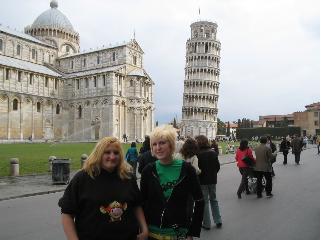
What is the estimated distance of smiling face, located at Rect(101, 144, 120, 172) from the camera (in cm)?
321

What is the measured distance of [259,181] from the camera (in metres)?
11.1

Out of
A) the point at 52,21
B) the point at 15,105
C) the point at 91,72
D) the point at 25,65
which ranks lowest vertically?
the point at 15,105

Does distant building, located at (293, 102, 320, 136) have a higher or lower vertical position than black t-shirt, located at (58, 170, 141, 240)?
higher

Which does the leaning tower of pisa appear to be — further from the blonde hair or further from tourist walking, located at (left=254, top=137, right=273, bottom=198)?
the blonde hair

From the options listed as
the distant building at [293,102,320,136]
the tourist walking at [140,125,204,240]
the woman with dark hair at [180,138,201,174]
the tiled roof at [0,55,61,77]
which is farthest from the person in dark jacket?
the distant building at [293,102,320,136]

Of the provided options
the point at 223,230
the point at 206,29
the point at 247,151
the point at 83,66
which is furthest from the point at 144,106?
the point at 223,230

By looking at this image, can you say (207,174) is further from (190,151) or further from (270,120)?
(270,120)

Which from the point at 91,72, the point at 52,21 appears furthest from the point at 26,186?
the point at 52,21

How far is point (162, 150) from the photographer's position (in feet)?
11.4

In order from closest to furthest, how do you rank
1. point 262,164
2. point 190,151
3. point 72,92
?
point 190,151, point 262,164, point 72,92

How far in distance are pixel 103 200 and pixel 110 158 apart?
35cm

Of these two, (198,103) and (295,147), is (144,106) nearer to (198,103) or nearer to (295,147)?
(198,103)

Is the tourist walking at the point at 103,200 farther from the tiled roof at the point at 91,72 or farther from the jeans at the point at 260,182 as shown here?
the tiled roof at the point at 91,72

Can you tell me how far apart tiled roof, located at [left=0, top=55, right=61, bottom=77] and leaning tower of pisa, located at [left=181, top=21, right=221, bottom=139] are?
3227 cm
